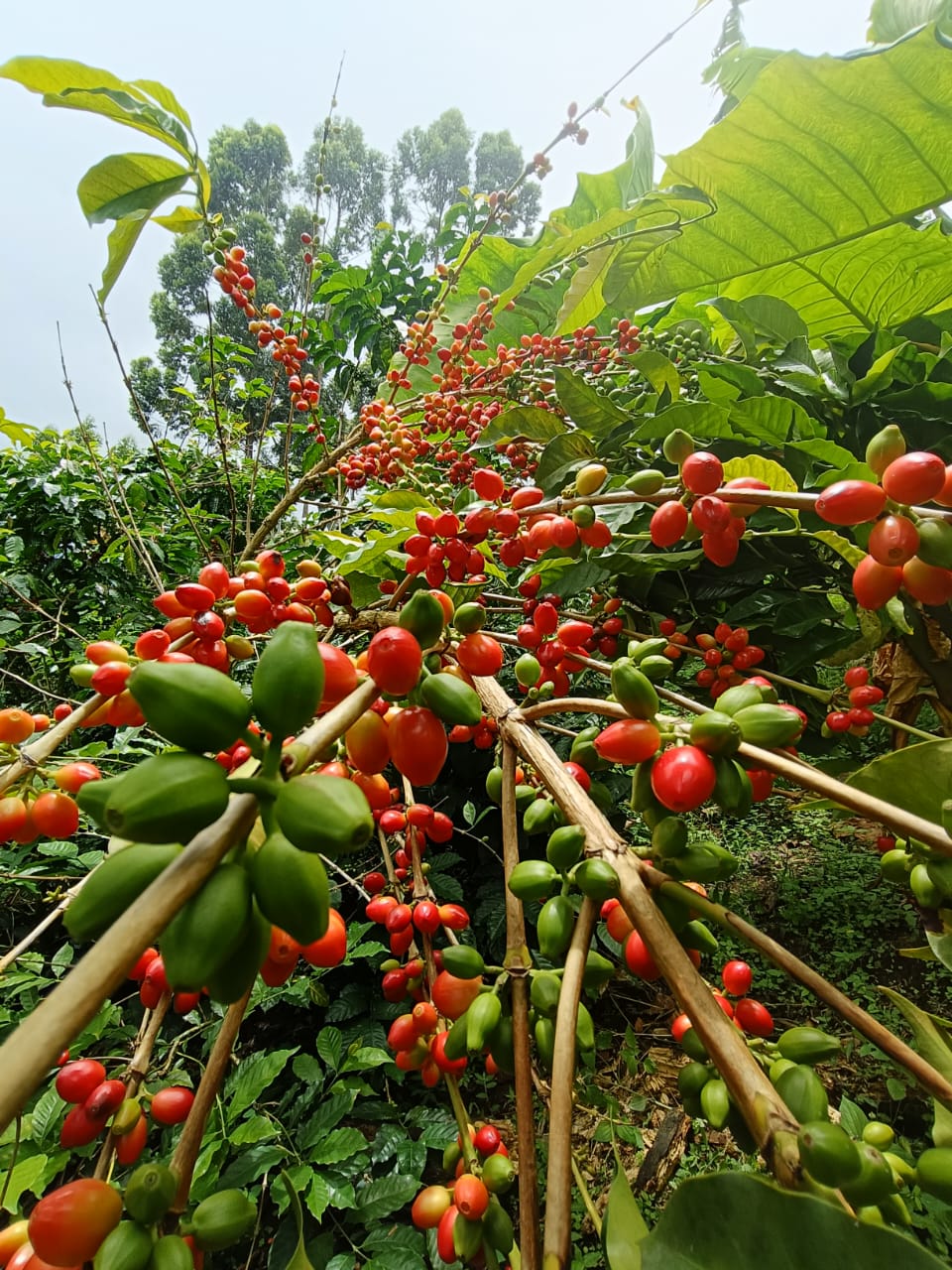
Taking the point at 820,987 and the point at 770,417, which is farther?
the point at 770,417

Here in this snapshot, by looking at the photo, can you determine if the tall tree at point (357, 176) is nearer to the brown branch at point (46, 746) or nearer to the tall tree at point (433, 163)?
the tall tree at point (433, 163)

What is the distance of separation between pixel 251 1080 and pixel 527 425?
1.20 meters

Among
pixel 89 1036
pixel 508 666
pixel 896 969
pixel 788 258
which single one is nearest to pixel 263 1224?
pixel 89 1036

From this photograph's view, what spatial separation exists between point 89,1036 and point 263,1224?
1.77 ft

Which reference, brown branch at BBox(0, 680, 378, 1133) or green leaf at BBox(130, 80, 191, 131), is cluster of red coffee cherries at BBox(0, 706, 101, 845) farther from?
green leaf at BBox(130, 80, 191, 131)

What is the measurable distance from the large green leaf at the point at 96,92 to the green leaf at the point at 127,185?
0.04 meters

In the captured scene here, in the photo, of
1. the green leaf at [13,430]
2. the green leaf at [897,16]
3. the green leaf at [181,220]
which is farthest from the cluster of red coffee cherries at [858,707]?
the green leaf at [13,430]

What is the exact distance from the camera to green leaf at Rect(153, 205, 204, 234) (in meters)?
0.95

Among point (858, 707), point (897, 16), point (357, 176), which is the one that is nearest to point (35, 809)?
point (858, 707)

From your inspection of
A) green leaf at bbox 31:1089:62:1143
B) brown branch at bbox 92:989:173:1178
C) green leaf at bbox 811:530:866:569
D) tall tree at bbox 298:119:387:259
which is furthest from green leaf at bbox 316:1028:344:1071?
tall tree at bbox 298:119:387:259

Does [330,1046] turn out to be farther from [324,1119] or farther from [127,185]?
[127,185]

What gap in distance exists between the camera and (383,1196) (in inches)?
43.4

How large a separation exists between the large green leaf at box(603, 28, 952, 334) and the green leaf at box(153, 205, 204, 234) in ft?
2.14

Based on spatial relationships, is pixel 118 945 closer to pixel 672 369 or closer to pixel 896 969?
pixel 672 369
